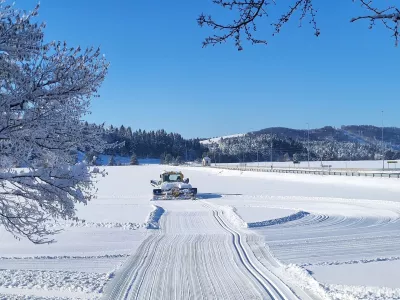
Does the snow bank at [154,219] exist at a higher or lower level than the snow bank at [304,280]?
lower

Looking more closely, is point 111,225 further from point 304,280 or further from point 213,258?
point 304,280

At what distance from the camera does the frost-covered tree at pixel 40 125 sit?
6996 mm

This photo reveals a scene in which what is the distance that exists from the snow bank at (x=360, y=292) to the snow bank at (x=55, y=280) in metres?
4.76

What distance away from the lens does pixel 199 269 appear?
39.5 feet

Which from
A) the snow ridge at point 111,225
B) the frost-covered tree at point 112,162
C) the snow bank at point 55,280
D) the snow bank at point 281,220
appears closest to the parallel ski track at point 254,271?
the snow bank at point 281,220

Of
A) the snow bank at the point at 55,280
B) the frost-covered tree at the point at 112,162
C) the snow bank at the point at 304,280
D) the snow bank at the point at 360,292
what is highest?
the frost-covered tree at the point at 112,162

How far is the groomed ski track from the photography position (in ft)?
32.2

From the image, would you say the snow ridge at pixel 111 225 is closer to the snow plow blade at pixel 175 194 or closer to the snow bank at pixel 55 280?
the snow bank at pixel 55 280

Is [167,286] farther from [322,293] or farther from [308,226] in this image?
[308,226]

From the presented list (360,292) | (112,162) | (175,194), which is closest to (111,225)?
(360,292)

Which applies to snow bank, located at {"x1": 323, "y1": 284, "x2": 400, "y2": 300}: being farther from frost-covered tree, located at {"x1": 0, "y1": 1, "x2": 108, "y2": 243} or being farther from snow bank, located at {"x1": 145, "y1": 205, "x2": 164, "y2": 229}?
snow bank, located at {"x1": 145, "y1": 205, "x2": 164, "y2": 229}

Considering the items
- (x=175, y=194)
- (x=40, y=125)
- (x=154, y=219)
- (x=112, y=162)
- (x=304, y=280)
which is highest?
(x=40, y=125)

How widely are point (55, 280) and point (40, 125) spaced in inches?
192

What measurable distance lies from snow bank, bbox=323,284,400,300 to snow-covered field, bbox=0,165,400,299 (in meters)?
0.02
